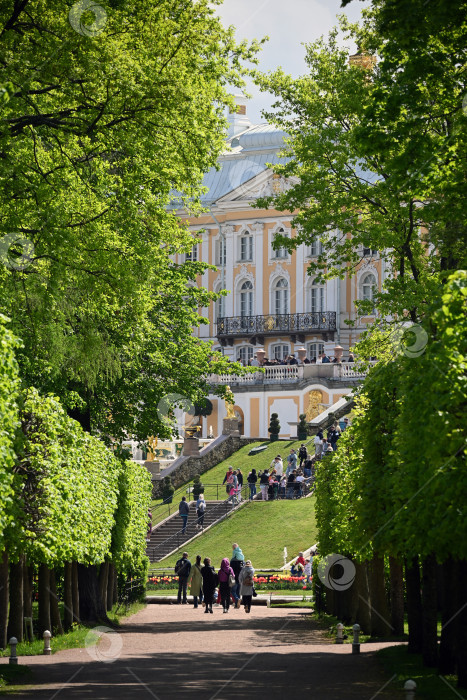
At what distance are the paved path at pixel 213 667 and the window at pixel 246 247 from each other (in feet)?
160

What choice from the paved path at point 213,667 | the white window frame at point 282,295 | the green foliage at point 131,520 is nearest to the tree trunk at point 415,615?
the paved path at point 213,667

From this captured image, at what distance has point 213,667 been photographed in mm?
15969

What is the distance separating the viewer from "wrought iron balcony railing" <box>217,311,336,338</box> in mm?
67312

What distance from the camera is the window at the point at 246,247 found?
7156 centimetres

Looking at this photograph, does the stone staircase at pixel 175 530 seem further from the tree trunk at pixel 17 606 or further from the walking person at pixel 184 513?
the tree trunk at pixel 17 606

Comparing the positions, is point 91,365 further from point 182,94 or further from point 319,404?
point 319,404

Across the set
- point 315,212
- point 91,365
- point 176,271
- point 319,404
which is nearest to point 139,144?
point 91,365

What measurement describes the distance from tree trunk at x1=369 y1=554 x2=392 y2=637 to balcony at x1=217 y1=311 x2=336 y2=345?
154ft

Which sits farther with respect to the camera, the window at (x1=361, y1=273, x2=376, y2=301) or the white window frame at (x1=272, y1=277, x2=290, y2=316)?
the white window frame at (x1=272, y1=277, x2=290, y2=316)

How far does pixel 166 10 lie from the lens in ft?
52.4

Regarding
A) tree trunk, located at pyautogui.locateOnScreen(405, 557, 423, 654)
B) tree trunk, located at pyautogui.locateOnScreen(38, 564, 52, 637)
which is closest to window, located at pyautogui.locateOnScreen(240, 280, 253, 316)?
tree trunk, located at pyautogui.locateOnScreen(38, 564, 52, 637)

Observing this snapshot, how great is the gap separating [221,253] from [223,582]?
4621 cm

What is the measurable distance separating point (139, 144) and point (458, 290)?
19.3 feet

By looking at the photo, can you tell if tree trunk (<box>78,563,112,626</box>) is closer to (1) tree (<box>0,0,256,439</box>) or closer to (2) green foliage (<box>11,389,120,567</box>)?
(2) green foliage (<box>11,389,120,567</box>)
